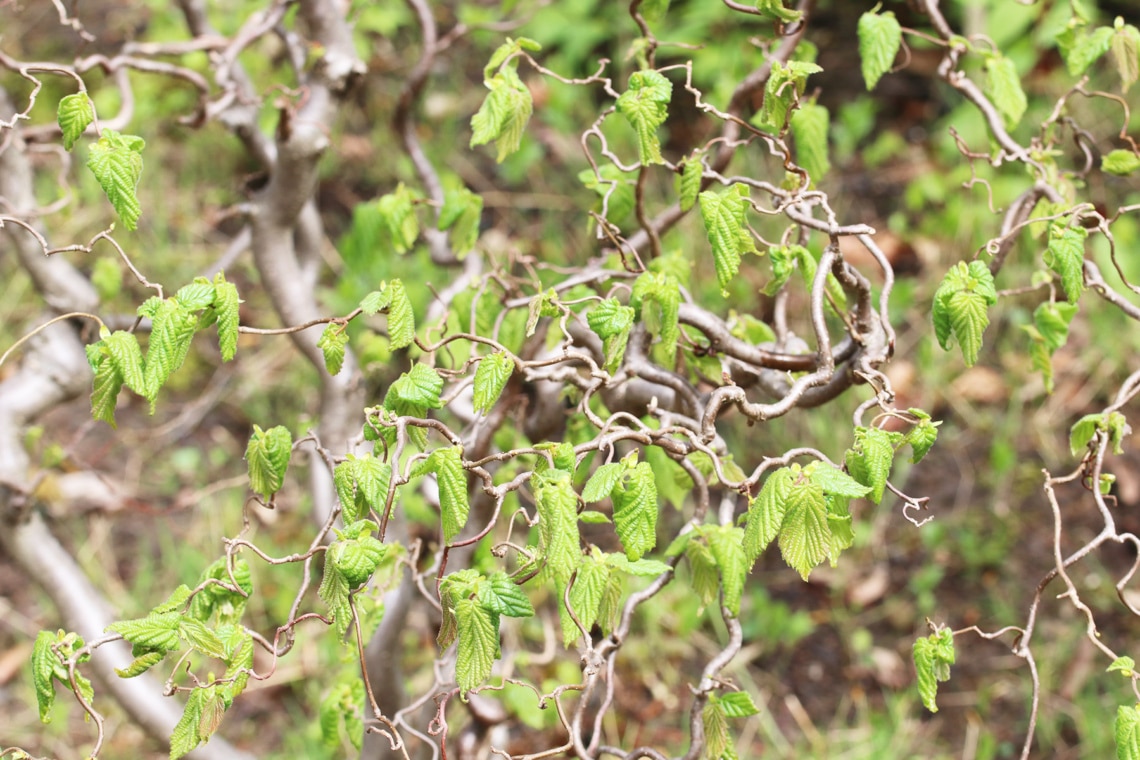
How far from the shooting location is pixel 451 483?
4.02 ft

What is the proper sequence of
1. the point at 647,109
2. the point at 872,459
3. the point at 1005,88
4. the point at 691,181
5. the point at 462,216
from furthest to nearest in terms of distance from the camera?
1. the point at 462,216
2. the point at 1005,88
3. the point at 691,181
4. the point at 647,109
5. the point at 872,459

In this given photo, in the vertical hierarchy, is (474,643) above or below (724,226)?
below

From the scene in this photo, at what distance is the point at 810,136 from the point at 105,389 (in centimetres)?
110

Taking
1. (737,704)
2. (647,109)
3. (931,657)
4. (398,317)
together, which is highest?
(647,109)

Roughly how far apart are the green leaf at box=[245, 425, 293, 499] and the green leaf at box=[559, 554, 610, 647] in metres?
0.41

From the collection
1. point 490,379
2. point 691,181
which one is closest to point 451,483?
point 490,379

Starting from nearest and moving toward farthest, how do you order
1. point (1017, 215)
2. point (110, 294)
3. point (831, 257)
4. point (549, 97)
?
point (831, 257) → point (1017, 215) → point (110, 294) → point (549, 97)

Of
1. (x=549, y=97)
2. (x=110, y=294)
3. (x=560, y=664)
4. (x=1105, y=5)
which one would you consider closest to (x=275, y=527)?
(x=560, y=664)

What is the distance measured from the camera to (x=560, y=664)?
2924 mm

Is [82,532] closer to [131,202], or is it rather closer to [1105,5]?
[131,202]

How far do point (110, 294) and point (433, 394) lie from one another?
1253mm

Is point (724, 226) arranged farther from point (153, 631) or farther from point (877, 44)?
point (153, 631)

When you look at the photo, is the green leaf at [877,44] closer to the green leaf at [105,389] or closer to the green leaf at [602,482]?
the green leaf at [602,482]

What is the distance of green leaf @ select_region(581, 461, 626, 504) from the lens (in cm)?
121
